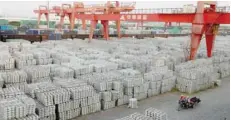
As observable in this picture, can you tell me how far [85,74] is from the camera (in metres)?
18.2

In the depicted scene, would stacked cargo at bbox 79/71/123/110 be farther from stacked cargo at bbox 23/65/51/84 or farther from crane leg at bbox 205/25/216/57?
crane leg at bbox 205/25/216/57

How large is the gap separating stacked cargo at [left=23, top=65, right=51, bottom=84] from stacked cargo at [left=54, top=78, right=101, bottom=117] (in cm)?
315

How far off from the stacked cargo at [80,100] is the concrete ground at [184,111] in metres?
0.36

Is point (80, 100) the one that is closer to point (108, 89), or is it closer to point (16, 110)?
point (108, 89)

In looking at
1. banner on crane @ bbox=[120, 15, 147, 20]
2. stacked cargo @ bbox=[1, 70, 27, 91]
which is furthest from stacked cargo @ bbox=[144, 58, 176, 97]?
banner on crane @ bbox=[120, 15, 147, 20]

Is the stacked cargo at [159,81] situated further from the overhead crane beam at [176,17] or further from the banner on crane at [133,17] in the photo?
the banner on crane at [133,17]

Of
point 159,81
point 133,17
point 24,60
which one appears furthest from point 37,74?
point 133,17

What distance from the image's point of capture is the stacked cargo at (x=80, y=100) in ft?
43.3

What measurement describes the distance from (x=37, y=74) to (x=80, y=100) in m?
4.88

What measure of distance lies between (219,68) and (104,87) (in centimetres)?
1282

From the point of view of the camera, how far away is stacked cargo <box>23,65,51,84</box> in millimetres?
16688

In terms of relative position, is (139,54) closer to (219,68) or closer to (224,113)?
(219,68)

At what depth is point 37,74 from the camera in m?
16.9

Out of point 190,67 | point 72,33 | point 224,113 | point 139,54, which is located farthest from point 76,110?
point 72,33
